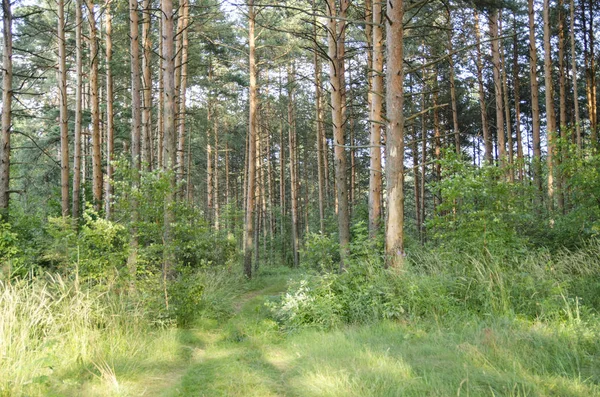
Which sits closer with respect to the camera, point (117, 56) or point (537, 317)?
point (537, 317)

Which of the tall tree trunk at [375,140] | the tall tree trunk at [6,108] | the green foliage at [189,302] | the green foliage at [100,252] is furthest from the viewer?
the tall tree trunk at [6,108]

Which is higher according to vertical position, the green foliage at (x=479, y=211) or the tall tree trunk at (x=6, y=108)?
the tall tree trunk at (x=6, y=108)

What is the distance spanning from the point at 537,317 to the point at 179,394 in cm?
401

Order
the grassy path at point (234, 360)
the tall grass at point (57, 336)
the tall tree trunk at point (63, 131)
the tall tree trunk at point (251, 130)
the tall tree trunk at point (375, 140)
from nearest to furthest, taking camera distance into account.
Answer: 1. the tall grass at point (57, 336)
2. the grassy path at point (234, 360)
3. the tall tree trunk at point (375, 140)
4. the tall tree trunk at point (63, 131)
5. the tall tree trunk at point (251, 130)

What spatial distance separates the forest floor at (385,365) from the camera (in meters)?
3.17

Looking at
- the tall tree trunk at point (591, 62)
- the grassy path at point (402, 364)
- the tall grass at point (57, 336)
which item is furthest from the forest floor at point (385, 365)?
the tall tree trunk at point (591, 62)

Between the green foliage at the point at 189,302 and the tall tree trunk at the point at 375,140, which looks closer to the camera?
the green foliage at the point at 189,302

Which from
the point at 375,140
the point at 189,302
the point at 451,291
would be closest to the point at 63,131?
the point at 189,302

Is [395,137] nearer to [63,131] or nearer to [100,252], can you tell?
[100,252]

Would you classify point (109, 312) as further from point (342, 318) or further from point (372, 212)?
point (372, 212)

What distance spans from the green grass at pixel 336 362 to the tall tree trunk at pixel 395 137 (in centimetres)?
170

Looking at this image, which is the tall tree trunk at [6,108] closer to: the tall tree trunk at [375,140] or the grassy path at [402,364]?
the grassy path at [402,364]

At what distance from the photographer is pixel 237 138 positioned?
30.0 m

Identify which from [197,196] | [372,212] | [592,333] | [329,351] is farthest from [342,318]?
[197,196]
